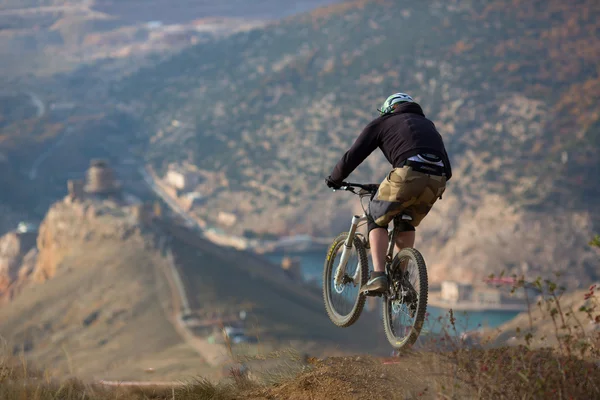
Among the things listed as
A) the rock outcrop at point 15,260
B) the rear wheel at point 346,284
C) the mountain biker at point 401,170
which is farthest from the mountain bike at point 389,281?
the rock outcrop at point 15,260

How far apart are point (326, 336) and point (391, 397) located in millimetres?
78476

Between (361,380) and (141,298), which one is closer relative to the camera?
(361,380)

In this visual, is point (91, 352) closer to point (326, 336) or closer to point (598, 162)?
point (326, 336)

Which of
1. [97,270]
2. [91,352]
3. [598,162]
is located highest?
[598,162]

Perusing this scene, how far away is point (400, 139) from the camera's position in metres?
9.06

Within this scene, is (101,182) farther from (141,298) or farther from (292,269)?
(141,298)

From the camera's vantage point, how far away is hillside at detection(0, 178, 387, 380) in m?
77.4

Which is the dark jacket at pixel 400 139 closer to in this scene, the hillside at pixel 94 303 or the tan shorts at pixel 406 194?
the tan shorts at pixel 406 194

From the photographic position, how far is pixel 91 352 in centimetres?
7912

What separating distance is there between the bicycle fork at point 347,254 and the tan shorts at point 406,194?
1.96 ft

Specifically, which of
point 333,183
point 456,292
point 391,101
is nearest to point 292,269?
point 456,292

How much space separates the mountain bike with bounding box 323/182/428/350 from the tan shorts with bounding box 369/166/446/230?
174mm

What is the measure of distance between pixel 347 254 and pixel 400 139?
1930mm

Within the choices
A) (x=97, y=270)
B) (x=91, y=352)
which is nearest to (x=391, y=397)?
(x=91, y=352)
